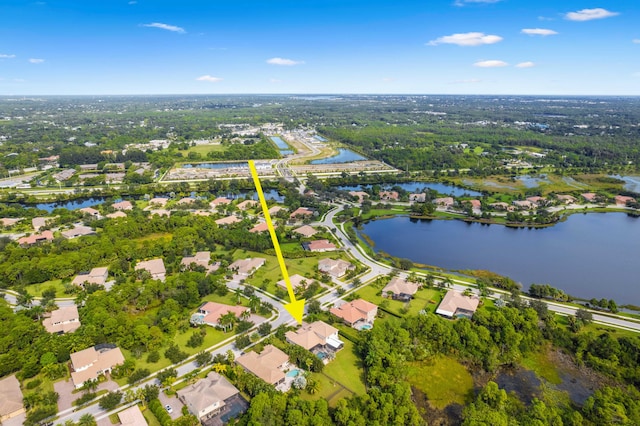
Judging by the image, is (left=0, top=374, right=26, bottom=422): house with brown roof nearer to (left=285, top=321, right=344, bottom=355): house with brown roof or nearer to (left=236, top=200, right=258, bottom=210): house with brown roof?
(left=285, top=321, right=344, bottom=355): house with brown roof

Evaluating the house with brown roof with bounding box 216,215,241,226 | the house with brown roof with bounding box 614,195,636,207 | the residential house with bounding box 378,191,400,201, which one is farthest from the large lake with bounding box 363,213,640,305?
the house with brown roof with bounding box 216,215,241,226

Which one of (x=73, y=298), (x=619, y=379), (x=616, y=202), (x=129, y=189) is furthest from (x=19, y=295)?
(x=616, y=202)

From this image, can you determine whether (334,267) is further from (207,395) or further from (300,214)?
(207,395)

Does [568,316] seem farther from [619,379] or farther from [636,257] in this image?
[636,257]

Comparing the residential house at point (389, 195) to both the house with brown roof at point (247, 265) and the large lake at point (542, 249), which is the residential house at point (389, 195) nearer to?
the large lake at point (542, 249)

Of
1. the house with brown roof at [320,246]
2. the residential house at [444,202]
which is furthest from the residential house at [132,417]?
the residential house at [444,202]

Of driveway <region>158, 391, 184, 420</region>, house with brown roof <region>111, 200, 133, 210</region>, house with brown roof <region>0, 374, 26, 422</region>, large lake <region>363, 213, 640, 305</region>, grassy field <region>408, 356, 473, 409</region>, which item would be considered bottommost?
large lake <region>363, 213, 640, 305</region>
